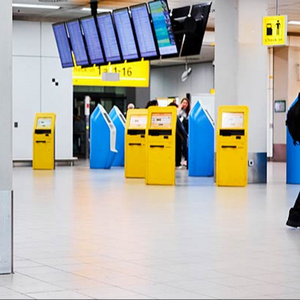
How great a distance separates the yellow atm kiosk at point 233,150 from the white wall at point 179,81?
20225mm

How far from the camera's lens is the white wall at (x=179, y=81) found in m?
35.9

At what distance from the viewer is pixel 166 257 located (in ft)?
22.3

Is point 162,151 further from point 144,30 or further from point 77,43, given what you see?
point 77,43

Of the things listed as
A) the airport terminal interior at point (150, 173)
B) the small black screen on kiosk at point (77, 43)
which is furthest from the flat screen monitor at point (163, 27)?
the small black screen on kiosk at point (77, 43)

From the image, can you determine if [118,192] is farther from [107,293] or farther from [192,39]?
[107,293]

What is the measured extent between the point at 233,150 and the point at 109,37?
4.69 meters

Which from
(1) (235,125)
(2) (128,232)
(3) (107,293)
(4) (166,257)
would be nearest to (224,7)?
(1) (235,125)

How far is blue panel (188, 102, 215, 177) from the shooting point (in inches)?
714

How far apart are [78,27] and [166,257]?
1303 centimetres

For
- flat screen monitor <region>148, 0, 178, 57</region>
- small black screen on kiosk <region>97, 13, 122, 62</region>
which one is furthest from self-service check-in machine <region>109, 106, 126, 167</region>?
flat screen monitor <region>148, 0, 178, 57</region>

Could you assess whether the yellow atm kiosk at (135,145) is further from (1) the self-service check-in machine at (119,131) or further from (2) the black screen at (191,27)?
(1) the self-service check-in machine at (119,131)

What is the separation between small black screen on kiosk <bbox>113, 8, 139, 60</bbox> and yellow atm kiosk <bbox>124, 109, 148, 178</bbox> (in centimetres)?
138

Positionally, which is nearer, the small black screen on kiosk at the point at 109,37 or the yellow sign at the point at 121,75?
the small black screen on kiosk at the point at 109,37

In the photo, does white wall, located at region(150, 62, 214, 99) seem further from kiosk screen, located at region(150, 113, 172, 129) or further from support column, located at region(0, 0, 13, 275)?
support column, located at region(0, 0, 13, 275)
